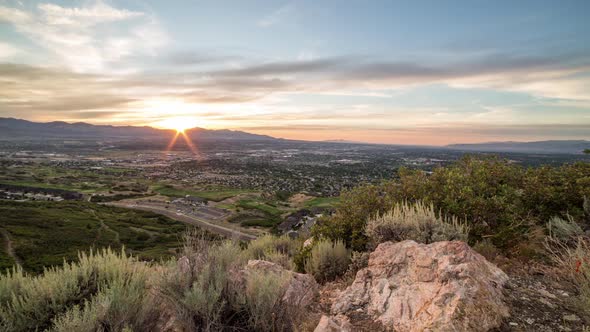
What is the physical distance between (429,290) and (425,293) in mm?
80

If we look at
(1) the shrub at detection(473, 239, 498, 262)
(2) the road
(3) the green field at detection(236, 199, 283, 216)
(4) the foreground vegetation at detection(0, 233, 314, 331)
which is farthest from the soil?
(3) the green field at detection(236, 199, 283, 216)

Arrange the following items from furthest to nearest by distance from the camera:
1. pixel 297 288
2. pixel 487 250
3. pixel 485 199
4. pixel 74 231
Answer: pixel 74 231, pixel 485 199, pixel 487 250, pixel 297 288

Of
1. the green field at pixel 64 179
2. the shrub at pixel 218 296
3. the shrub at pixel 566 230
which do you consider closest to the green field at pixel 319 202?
the green field at pixel 64 179

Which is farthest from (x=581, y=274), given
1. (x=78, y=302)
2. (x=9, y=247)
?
(x=9, y=247)

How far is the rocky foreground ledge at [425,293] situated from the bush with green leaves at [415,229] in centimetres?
83

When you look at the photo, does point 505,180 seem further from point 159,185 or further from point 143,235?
point 159,185

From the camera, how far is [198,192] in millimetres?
85562

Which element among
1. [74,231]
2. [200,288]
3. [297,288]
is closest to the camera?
[200,288]

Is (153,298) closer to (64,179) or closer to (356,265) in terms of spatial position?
(356,265)

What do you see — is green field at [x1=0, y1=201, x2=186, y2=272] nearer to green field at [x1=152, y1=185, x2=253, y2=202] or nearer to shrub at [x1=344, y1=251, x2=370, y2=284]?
green field at [x1=152, y1=185, x2=253, y2=202]

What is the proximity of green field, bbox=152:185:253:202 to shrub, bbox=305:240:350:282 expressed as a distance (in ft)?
231

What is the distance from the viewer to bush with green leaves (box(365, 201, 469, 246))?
6.93m

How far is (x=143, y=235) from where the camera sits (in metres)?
44.8

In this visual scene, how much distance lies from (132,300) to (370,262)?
15.3 ft
